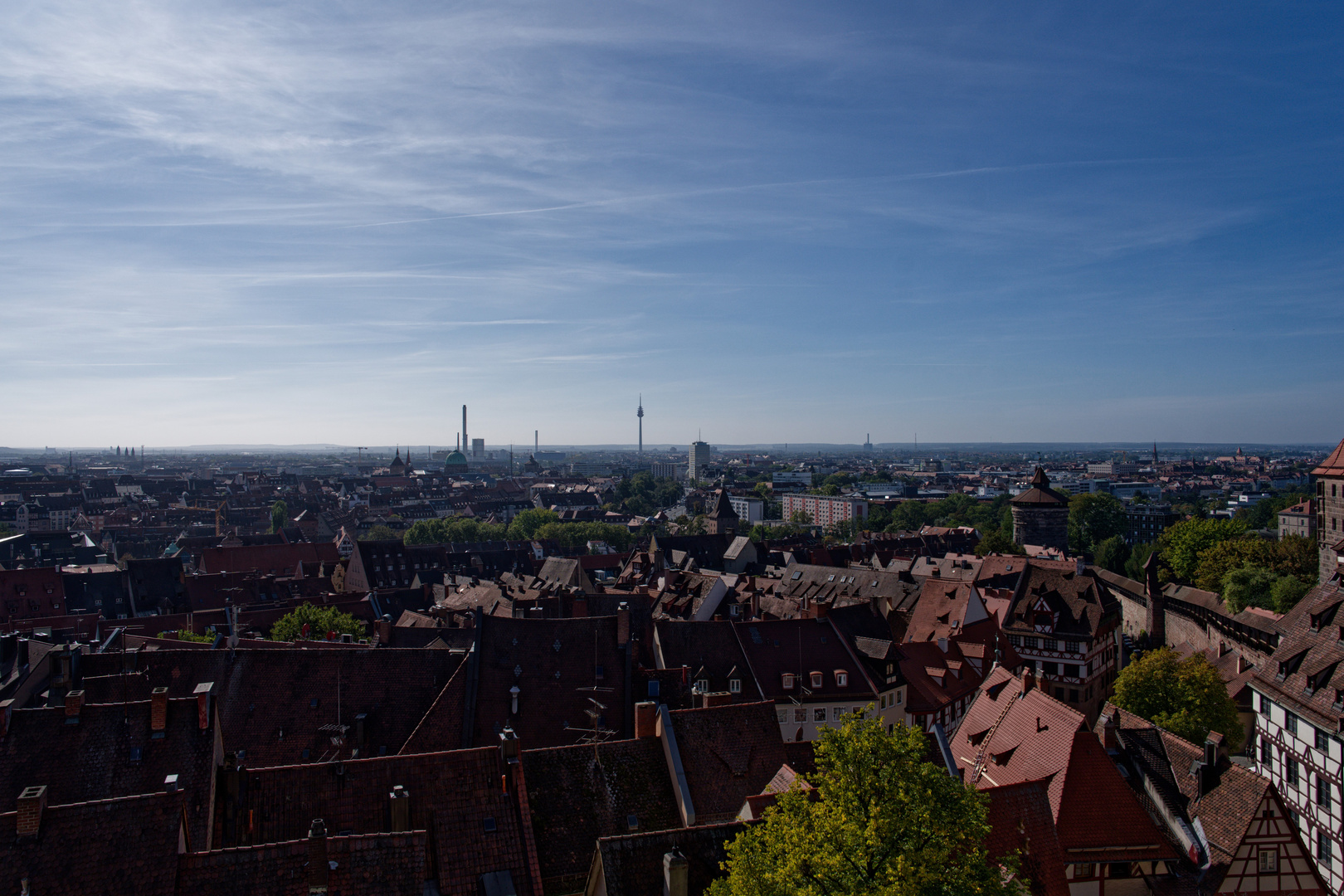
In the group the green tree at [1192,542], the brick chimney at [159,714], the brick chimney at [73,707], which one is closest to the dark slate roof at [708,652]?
the brick chimney at [159,714]

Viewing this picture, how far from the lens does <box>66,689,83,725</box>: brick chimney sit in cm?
2641

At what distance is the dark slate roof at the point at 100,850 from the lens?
17.3m

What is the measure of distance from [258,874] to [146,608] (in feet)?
246

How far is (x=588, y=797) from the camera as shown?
25766 millimetres

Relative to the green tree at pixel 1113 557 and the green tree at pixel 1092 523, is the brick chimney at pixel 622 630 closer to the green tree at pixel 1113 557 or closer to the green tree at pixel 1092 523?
the green tree at pixel 1113 557

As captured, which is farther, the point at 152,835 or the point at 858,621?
the point at 858,621

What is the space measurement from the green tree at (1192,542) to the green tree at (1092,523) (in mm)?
34927

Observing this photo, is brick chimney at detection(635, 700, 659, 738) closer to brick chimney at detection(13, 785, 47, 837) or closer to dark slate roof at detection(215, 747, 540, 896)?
dark slate roof at detection(215, 747, 540, 896)

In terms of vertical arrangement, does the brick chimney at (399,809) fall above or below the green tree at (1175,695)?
above

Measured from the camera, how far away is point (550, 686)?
128 ft

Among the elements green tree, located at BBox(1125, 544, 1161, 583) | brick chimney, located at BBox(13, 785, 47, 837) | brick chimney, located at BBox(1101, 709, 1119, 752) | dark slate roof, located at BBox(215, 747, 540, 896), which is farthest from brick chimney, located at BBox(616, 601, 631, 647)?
green tree, located at BBox(1125, 544, 1161, 583)

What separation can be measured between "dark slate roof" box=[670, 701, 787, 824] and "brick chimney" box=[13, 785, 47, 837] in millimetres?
15519

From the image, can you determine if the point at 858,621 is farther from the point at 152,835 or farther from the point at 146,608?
the point at 146,608

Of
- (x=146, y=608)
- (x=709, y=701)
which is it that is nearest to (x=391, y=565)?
(x=146, y=608)
